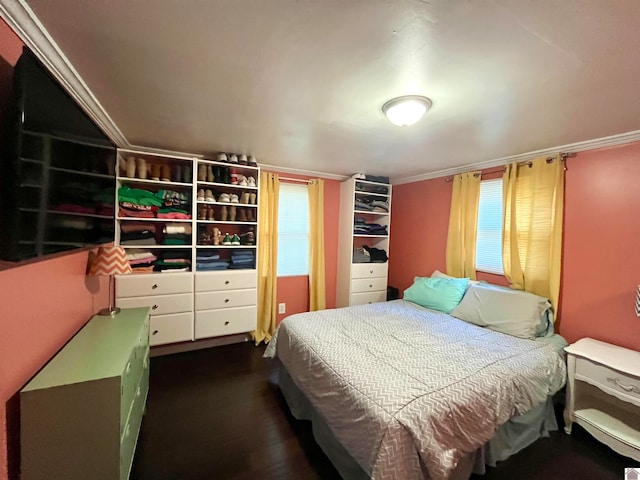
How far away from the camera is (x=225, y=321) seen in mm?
3008

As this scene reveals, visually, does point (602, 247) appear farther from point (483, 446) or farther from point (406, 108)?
point (406, 108)

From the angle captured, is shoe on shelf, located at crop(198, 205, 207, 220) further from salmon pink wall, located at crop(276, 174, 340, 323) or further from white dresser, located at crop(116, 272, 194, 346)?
salmon pink wall, located at crop(276, 174, 340, 323)

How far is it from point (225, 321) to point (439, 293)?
241 centimetres

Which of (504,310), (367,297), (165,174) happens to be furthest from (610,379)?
(165,174)

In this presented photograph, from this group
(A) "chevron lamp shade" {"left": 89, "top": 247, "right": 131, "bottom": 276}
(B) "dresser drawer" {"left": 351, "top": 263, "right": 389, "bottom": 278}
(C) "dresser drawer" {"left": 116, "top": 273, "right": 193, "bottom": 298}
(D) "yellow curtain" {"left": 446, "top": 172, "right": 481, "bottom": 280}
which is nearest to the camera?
(A) "chevron lamp shade" {"left": 89, "top": 247, "right": 131, "bottom": 276}

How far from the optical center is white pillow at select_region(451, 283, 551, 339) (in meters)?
2.27

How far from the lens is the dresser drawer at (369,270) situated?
3740 mm

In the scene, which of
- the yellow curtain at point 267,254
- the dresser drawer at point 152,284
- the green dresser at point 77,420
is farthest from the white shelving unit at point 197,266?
the green dresser at point 77,420

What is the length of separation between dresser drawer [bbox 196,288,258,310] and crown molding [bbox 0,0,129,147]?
1.86 metres

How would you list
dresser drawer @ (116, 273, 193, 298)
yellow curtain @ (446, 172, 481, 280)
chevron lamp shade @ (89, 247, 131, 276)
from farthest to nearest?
yellow curtain @ (446, 172, 481, 280)
dresser drawer @ (116, 273, 193, 298)
chevron lamp shade @ (89, 247, 131, 276)

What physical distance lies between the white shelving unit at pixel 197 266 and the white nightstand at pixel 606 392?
9.58 feet

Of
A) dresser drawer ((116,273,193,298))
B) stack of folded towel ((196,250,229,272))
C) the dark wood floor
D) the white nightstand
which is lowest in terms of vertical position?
the dark wood floor

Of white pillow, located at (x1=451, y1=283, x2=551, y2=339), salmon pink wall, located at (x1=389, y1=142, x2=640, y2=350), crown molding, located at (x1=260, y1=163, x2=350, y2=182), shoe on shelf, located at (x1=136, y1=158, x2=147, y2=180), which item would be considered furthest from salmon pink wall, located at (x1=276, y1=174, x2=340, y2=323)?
salmon pink wall, located at (x1=389, y1=142, x2=640, y2=350)

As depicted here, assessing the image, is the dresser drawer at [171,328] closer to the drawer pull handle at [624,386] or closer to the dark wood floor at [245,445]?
the dark wood floor at [245,445]
